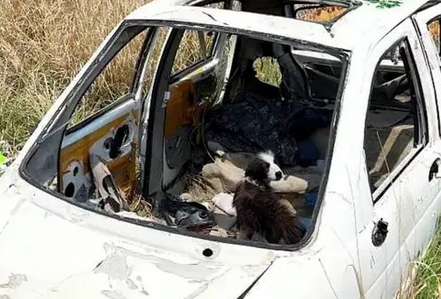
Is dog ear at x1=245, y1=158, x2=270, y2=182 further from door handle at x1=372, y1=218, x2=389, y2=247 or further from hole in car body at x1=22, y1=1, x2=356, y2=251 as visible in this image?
door handle at x1=372, y1=218, x2=389, y2=247

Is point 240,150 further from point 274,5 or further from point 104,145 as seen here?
point 104,145

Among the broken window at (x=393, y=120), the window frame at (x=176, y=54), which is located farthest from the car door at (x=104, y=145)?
the broken window at (x=393, y=120)

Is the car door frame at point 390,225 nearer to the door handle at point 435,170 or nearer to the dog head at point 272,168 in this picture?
the door handle at point 435,170

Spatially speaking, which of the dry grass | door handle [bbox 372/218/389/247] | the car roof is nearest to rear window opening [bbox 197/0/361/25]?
the car roof

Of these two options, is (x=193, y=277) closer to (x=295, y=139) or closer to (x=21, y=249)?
(x=21, y=249)

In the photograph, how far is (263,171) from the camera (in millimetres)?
4098

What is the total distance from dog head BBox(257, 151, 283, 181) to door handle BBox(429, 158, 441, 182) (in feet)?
2.67

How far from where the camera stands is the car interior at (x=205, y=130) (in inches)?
141

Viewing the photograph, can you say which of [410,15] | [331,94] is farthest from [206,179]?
[410,15]

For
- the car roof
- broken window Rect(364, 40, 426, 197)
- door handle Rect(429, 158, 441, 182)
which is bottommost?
door handle Rect(429, 158, 441, 182)

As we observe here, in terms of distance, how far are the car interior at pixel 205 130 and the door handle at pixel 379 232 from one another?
39 cm

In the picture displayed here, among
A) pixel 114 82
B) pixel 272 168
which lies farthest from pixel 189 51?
pixel 272 168

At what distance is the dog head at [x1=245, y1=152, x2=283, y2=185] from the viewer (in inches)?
159

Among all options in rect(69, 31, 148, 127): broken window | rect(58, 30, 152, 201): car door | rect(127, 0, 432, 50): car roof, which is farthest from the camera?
rect(69, 31, 148, 127): broken window
